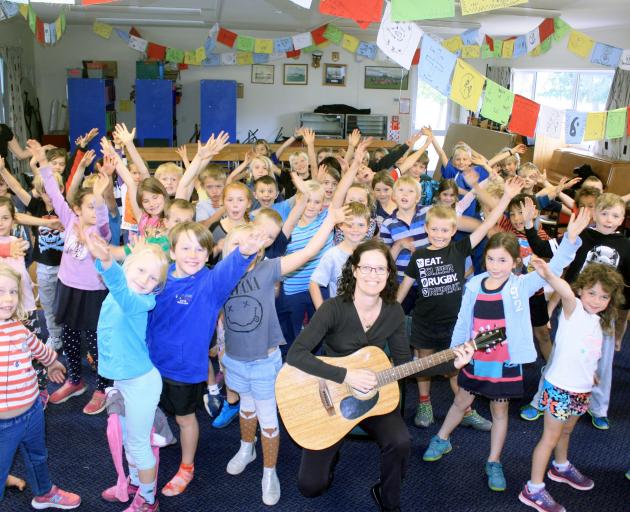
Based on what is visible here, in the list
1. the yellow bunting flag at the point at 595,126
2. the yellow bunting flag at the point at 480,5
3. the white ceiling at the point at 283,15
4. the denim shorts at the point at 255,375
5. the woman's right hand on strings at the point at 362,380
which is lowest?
the denim shorts at the point at 255,375

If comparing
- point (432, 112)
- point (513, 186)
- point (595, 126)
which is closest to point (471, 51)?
point (595, 126)

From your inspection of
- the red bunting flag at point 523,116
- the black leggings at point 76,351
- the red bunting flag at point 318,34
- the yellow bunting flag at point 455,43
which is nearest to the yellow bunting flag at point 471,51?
the yellow bunting flag at point 455,43

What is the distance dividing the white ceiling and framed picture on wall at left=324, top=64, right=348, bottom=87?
161 cm

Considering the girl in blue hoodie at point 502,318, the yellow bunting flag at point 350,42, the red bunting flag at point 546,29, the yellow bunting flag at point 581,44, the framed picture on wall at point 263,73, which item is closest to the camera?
the girl in blue hoodie at point 502,318

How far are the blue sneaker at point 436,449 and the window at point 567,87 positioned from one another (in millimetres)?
8552

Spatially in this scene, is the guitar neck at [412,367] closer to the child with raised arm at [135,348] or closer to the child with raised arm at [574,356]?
the child with raised arm at [574,356]

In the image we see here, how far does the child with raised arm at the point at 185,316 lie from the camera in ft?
7.95

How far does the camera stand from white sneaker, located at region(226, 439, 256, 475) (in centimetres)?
282

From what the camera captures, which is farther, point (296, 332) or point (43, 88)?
point (43, 88)

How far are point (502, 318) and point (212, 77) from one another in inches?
414

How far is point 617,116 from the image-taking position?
443 cm

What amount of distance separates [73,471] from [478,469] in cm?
190

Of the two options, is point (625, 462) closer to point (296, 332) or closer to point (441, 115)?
point (296, 332)

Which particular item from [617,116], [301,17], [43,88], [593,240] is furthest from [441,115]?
[593,240]
